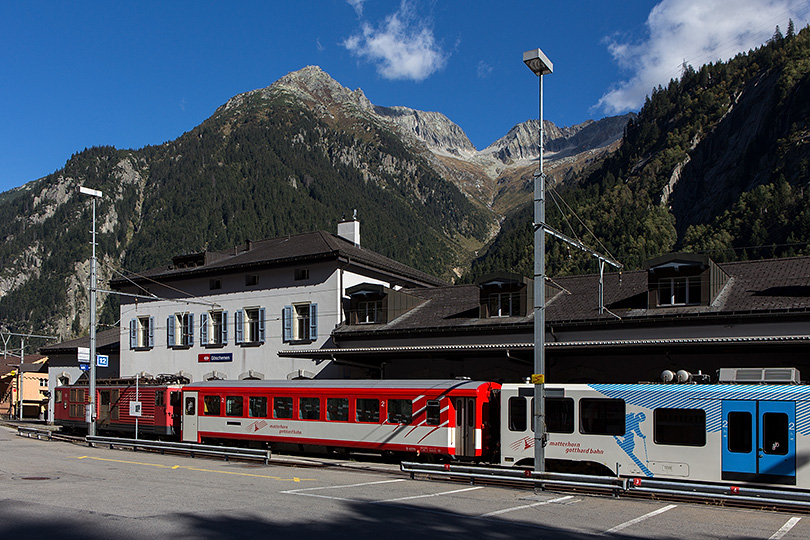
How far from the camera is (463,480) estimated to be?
19.5 metres

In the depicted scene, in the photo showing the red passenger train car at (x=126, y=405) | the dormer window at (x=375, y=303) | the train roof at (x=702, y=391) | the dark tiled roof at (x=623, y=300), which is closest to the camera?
the train roof at (x=702, y=391)

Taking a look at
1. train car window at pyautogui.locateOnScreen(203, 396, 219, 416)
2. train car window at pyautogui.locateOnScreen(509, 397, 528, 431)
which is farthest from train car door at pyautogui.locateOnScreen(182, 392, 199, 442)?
train car window at pyautogui.locateOnScreen(509, 397, 528, 431)

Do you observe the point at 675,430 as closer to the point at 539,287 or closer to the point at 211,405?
the point at 539,287

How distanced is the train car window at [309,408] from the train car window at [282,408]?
516 millimetres

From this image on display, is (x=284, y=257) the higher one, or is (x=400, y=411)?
(x=284, y=257)

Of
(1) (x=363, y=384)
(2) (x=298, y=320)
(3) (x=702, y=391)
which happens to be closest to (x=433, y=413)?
(1) (x=363, y=384)

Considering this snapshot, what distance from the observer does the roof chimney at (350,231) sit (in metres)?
44.2

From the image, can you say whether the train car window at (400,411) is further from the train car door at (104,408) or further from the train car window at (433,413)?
the train car door at (104,408)

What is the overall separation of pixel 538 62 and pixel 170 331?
3087cm

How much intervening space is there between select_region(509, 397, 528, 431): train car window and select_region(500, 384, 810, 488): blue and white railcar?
29mm

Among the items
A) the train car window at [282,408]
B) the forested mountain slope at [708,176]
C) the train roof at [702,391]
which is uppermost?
the forested mountain slope at [708,176]

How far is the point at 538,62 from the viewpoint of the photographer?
17.8m

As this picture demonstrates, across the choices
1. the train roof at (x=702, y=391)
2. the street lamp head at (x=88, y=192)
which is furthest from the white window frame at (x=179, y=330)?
the train roof at (x=702, y=391)

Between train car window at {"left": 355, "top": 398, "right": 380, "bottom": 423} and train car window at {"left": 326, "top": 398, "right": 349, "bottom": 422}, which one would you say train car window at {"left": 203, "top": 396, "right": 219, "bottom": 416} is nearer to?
train car window at {"left": 326, "top": 398, "right": 349, "bottom": 422}
